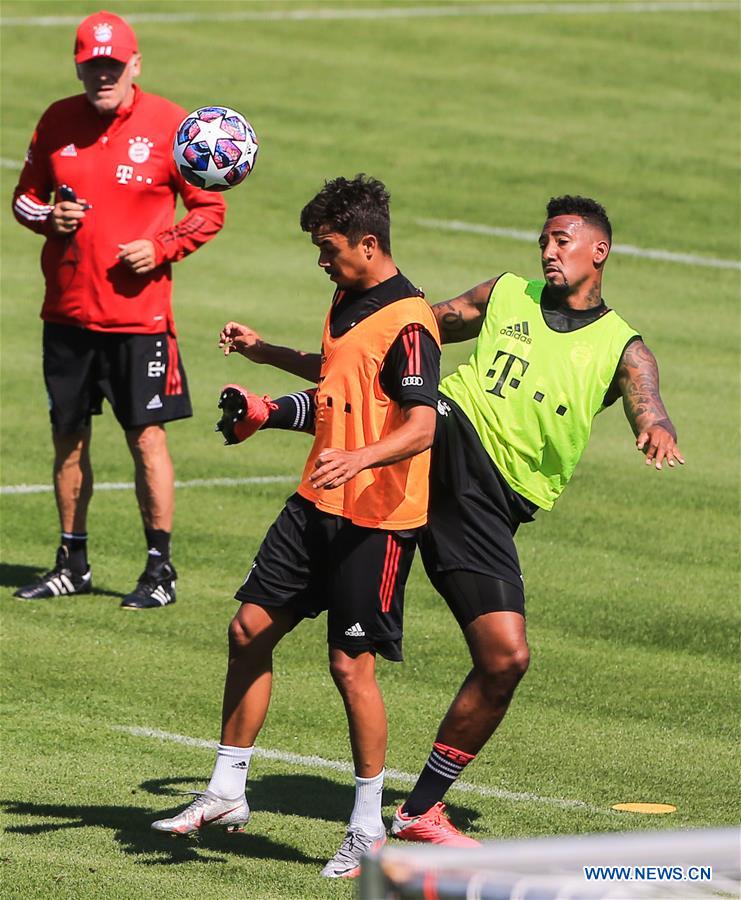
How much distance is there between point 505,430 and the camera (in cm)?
691

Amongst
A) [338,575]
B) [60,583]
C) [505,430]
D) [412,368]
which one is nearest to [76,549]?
[60,583]

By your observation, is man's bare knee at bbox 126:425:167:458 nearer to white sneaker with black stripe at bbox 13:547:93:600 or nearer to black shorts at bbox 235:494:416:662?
white sneaker with black stripe at bbox 13:547:93:600

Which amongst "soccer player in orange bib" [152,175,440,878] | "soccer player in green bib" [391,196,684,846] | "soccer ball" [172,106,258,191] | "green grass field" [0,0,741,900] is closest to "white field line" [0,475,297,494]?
"green grass field" [0,0,741,900]

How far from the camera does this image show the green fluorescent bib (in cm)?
688

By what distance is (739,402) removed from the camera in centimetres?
1548

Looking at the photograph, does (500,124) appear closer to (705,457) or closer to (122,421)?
(705,457)

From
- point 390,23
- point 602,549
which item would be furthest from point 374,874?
point 390,23

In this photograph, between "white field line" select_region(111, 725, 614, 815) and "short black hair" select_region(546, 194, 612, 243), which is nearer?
"short black hair" select_region(546, 194, 612, 243)

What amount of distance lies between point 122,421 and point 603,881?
6.93 m

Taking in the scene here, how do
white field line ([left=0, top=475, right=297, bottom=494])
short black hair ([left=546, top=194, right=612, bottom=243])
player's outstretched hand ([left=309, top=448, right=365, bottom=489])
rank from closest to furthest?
player's outstretched hand ([left=309, top=448, right=365, bottom=489])
short black hair ([left=546, top=194, right=612, bottom=243])
white field line ([left=0, top=475, right=297, bottom=494])

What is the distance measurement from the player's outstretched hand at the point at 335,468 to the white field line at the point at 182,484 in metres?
6.64

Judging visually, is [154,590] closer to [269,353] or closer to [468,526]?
[269,353]

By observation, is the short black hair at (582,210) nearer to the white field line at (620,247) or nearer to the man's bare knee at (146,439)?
the man's bare knee at (146,439)

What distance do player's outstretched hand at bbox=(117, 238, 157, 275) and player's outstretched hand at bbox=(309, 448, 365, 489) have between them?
4008 millimetres
